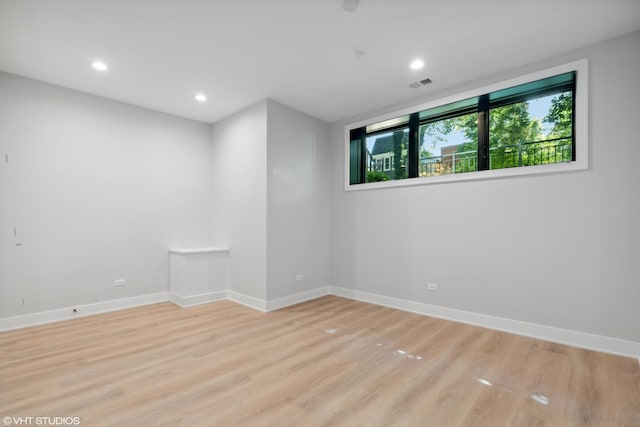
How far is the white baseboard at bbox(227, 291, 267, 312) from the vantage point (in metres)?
4.01

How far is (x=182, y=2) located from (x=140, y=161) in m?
2.81

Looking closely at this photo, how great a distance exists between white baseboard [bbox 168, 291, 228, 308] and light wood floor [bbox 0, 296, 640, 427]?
2.39 feet

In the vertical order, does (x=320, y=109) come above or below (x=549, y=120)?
above

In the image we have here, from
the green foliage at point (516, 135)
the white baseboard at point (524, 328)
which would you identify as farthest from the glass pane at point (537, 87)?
the white baseboard at point (524, 328)

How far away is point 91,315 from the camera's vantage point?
377 centimetres

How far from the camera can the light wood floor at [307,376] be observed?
71.8 inches

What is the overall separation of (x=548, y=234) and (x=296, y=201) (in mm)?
3223

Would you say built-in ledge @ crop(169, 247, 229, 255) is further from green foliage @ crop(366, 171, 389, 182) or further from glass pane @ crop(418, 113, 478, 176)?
glass pane @ crop(418, 113, 478, 176)

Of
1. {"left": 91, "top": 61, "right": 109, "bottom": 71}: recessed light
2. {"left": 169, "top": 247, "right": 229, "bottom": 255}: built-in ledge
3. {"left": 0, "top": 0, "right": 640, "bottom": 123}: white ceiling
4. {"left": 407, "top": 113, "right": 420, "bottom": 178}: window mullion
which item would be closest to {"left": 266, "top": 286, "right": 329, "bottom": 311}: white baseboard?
{"left": 169, "top": 247, "right": 229, "bottom": 255}: built-in ledge

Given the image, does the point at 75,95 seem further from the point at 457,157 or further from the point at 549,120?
the point at 549,120

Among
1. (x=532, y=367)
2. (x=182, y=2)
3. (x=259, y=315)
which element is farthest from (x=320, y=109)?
(x=532, y=367)

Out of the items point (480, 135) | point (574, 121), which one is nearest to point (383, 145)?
point (480, 135)

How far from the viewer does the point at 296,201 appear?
4508mm

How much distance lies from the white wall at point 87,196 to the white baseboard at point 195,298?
1.06 feet
